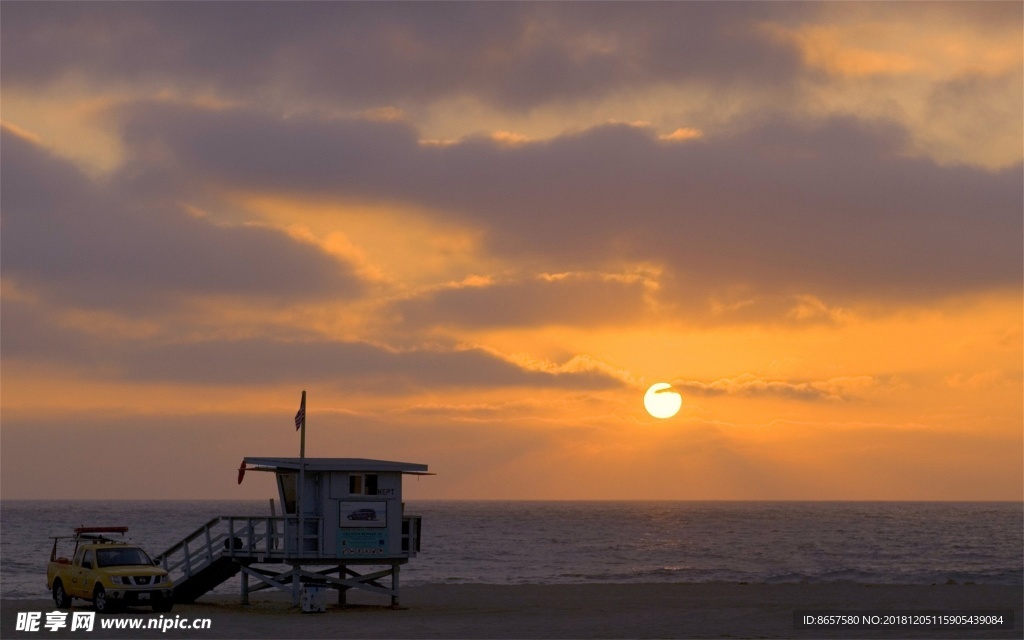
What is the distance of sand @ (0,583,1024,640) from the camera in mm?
31016

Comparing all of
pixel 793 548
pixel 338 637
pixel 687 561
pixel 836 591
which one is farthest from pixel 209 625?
pixel 793 548

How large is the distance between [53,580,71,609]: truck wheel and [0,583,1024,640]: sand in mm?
367

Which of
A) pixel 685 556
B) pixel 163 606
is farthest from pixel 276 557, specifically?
pixel 685 556

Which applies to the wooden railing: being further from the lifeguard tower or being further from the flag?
the flag

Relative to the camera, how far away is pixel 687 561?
94.1 m

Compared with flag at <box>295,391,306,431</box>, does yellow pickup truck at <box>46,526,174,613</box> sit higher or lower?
lower

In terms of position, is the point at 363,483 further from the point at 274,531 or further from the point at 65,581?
the point at 65,581

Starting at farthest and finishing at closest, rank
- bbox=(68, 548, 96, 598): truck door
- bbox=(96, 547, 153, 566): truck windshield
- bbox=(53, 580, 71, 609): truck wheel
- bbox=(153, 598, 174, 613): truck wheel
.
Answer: bbox=(53, 580, 71, 609): truck wheel, bbox=(96, 547, 153, 566): truck windshield, bbox=(68, 548, 96, 598): truck door, bbox=(153, 598, 174, 613): truck wheel

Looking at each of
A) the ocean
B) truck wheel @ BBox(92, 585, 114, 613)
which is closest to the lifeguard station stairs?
truck wheel @ BBox(92, 585, 114, 613)

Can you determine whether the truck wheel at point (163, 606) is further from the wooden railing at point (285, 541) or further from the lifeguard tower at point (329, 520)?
the lifeguard tower at point (329, 520)

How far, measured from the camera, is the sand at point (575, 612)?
1221 inches

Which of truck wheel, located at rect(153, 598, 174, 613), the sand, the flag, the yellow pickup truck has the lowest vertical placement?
the sand

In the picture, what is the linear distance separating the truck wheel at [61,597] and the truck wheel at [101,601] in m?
2.02

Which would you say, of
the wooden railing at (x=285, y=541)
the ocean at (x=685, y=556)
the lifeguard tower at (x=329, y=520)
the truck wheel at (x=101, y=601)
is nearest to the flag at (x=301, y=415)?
the lifeguard tower at (x=329, y=520)
